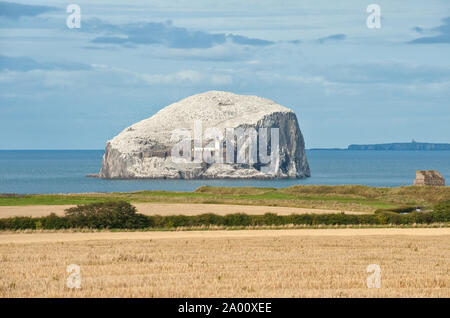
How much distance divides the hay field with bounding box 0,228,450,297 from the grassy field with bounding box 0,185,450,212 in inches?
1155

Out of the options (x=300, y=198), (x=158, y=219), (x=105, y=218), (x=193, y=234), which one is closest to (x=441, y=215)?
(x=193, y=234)

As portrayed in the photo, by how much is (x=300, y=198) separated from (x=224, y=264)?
54454 mm

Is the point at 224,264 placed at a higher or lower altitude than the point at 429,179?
higher

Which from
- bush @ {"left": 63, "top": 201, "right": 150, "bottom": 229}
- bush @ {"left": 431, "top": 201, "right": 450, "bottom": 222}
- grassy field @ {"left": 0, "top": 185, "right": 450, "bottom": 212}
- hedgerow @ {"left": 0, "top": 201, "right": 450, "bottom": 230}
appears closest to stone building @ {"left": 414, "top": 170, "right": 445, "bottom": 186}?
grassy field @ {"left": 0, "top": 185, "right": 450, "bottom": 212}

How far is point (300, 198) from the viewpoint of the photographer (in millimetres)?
77750

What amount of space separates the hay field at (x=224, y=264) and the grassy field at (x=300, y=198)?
29339 millimetres

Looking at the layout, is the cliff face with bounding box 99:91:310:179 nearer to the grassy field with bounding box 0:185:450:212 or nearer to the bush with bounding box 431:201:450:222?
the grassy field with bounding box 0:185:450:212

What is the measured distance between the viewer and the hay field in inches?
714

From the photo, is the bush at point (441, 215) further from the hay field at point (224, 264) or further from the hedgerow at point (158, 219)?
the hay field at point (224, 264)

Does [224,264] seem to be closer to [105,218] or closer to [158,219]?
[105,218]

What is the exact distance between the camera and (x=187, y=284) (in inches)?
747

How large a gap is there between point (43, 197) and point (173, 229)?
128 feet

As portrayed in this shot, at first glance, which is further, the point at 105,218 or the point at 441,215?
the point at 441,215

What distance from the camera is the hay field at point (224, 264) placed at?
18125mm
